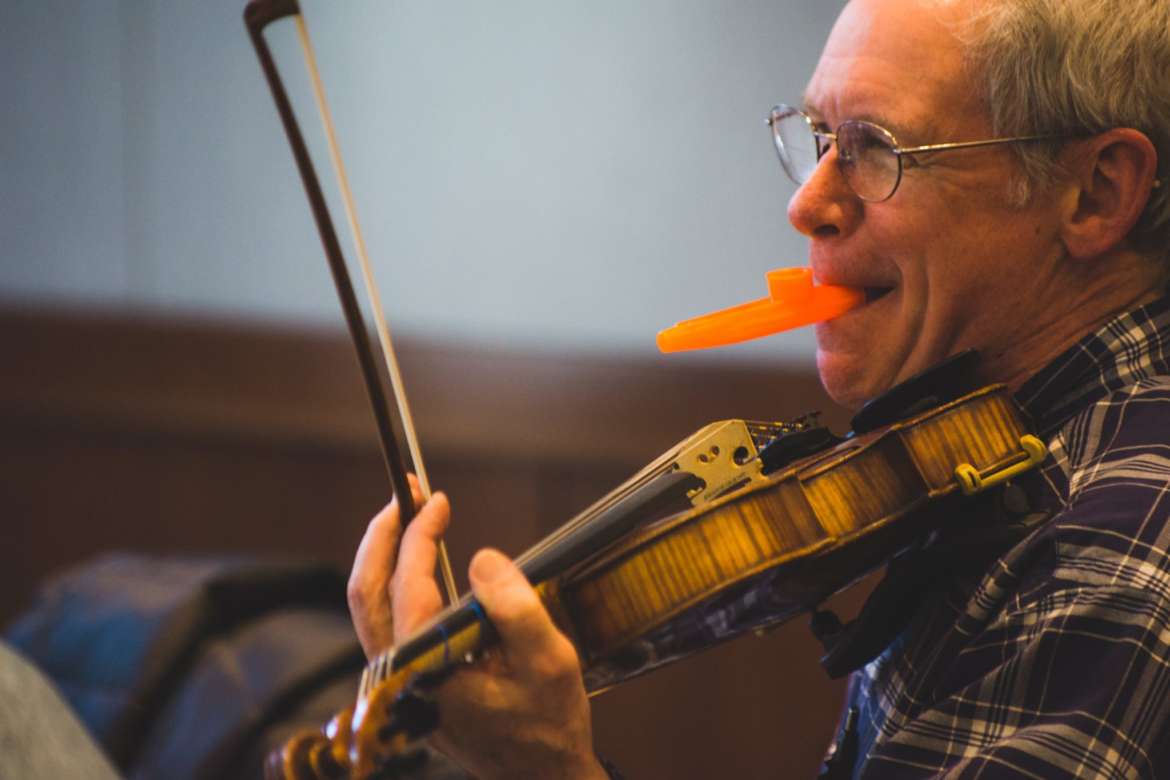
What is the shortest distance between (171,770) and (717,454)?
0.87 meters

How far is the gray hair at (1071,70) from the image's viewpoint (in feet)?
3.70

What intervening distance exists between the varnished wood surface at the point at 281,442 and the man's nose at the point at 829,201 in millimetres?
1477

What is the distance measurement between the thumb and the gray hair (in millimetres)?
579

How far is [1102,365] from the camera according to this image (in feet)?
3.68

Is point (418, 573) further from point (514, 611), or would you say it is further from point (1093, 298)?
point (1093, 298)

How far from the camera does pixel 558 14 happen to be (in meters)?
2.86

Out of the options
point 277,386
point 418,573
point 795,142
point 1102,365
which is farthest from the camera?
point 277,386

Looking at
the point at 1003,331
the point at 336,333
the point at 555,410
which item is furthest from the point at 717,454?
the point at 336,333

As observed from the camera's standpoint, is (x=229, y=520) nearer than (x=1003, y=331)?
No

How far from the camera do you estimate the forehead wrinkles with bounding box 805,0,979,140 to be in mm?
1176

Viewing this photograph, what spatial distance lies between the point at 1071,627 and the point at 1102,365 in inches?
10.9

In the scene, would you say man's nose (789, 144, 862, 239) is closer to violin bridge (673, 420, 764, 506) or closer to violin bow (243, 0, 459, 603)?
violin bridge (673, 420, 764, 506)

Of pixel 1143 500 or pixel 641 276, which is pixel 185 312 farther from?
pixel 1143 500

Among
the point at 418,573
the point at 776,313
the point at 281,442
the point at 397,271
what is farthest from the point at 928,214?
the point at 281,442
